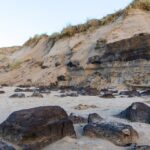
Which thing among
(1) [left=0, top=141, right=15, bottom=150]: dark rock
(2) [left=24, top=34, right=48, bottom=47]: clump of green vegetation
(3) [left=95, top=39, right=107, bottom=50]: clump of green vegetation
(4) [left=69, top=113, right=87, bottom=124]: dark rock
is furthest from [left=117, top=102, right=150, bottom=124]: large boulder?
(2) [left=24, top=34, right=48, bottom=47]: clump of green vegetation

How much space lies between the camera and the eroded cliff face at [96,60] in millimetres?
15086

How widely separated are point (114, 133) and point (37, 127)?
2.97 ft

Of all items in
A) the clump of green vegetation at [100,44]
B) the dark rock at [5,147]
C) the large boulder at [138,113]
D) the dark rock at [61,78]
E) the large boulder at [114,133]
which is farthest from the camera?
the clump of green vegetation at [100,44]

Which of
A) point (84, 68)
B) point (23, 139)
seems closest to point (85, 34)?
point (84, 68)

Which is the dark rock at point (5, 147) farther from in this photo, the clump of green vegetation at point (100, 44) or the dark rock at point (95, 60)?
the clump of green vegetation at point (100, 44)

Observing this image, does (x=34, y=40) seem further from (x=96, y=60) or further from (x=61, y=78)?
(x=96, y=60)

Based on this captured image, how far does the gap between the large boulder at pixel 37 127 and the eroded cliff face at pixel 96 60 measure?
9747 millimetres

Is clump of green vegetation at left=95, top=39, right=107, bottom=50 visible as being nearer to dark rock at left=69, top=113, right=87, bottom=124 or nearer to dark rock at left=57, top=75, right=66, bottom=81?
dark rock at left=57, top=75, right=66, bottom=81

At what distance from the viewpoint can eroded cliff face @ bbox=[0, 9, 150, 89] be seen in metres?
15.1

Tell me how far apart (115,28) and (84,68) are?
3069 mm

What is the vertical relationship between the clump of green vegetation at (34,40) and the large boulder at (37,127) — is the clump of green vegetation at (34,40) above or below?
above

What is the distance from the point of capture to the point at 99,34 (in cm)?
2061

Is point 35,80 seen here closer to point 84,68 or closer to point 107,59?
point 84,68

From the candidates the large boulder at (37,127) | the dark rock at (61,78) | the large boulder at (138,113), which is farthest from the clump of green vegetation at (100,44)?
the large boulder at (37,127)
